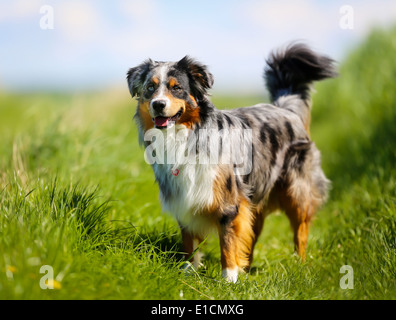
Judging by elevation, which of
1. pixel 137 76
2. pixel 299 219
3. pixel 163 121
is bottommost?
pixel 299 219

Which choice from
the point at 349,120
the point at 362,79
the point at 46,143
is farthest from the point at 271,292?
the point at 362,79

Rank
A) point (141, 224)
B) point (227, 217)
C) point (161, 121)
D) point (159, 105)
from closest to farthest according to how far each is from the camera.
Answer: point (159, 105) → point (161, 121) → point (227, 217) → point (141, 224)

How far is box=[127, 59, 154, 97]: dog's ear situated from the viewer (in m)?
3.83

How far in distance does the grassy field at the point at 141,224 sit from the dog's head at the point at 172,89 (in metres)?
0.94

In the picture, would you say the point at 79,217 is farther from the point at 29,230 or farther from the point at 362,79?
the point at 362,79

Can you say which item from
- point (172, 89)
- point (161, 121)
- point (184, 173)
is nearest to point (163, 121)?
point (161, 121)

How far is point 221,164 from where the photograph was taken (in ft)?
12.5

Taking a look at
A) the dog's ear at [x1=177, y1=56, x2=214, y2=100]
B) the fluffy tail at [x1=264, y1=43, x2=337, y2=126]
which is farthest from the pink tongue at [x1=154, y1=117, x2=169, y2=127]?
the fluffy tail at [x1=264, y1=43, x2=337, y2=126]

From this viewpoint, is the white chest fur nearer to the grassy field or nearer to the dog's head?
the dog's head

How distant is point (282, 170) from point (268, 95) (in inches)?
47.0

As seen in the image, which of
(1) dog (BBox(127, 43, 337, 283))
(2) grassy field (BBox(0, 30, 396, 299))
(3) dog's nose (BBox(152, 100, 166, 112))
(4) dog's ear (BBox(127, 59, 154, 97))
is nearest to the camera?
(2) grassy field (BBox(0, 30, 396, 299))

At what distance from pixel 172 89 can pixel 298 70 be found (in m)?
2.08

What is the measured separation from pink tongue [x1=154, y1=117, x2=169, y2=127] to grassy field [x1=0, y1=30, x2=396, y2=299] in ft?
2.91

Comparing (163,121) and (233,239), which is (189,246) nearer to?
(233,239)
